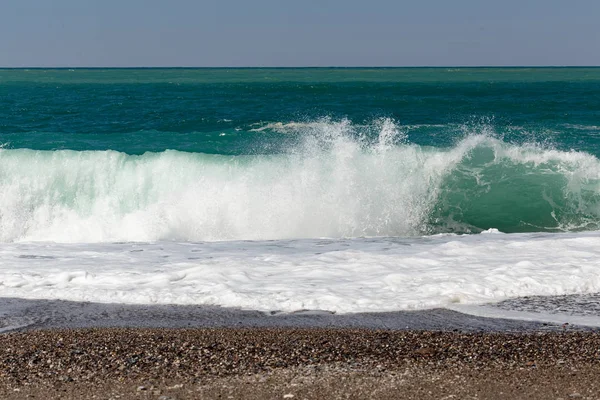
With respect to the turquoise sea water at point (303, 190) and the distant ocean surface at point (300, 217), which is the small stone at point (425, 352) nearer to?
the distant ocean surface at point (300, 217)

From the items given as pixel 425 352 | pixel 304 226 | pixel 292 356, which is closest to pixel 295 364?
pixel 292 356

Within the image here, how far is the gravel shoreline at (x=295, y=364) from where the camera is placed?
5.11 metres

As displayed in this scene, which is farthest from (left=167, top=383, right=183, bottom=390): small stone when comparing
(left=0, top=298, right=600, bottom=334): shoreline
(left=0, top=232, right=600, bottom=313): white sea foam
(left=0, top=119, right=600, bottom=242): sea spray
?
(left=0, top=119, right=600, bottom=242): sea spray

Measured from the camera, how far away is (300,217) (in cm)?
1394

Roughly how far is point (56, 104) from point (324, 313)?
35664mm

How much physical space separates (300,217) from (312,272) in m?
4.90

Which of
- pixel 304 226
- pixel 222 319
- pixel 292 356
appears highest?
pixel 292 356

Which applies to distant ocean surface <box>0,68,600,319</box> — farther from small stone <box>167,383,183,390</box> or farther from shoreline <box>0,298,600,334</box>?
small stone <box>167,383,183,390</box>

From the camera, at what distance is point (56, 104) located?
40250 millimetres

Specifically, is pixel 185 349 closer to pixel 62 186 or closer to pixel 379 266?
pixel 379 266

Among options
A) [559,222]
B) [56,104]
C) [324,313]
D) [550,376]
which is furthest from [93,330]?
[56,104]

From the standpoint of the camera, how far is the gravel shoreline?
201 inches

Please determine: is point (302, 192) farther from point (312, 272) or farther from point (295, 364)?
point (295, 364)

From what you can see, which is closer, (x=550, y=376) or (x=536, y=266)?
(x=550, y=376)
